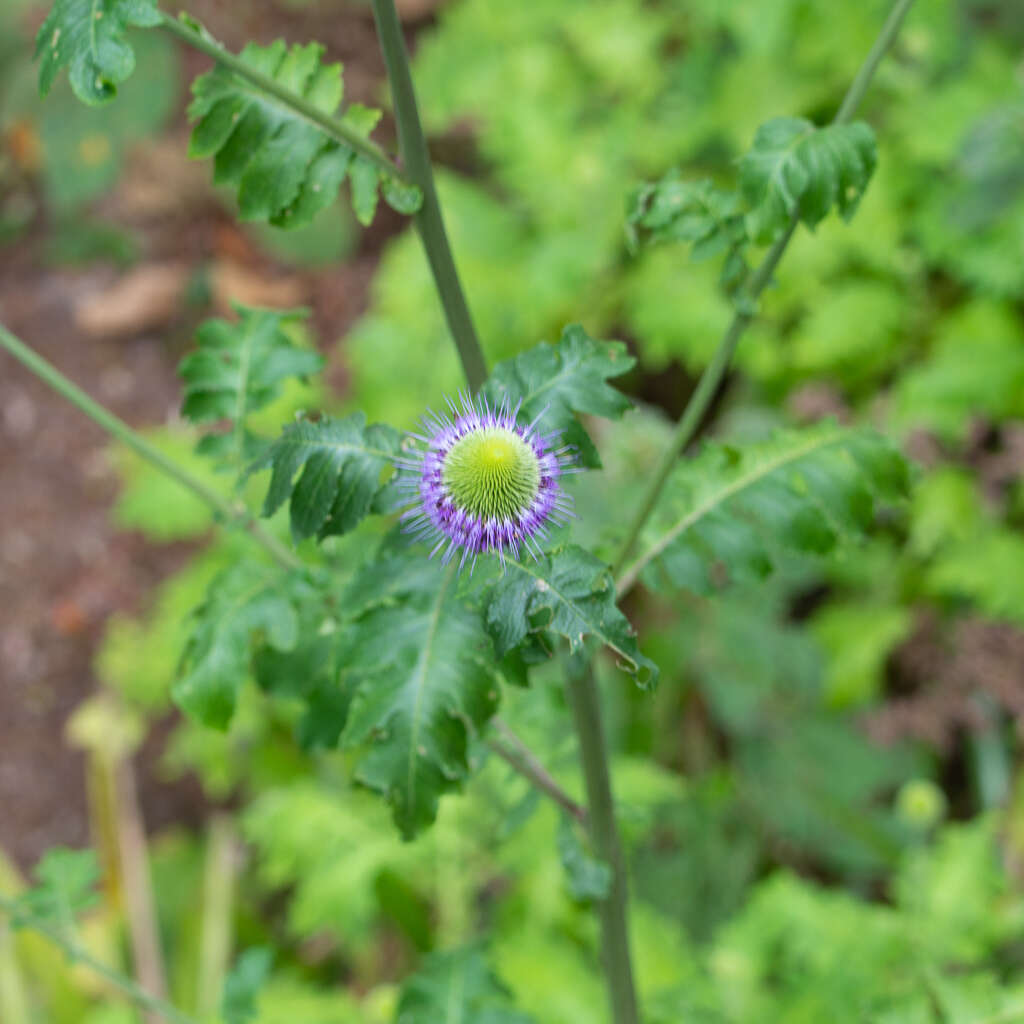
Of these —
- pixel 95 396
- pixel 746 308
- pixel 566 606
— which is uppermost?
pixel 95 396

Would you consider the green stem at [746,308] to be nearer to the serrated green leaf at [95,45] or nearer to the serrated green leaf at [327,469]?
the serrated green leaf at [327,469]

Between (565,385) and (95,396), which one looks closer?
(565,385)

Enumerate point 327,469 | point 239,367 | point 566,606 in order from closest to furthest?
point 566,606 < point 327,469 < point 239,367

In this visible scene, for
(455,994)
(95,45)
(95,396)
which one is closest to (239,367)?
(95,45)

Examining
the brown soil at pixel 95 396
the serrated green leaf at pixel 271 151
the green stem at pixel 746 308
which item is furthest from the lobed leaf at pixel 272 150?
the brown soil at pixel 95 396

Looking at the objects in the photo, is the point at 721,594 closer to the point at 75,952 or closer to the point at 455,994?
the point at 455,994

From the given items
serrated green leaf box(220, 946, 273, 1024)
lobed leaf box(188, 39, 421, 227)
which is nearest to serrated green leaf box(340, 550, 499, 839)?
lobed leaf box(188, 39, 421, 227)

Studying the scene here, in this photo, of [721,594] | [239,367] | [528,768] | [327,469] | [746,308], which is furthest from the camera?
[721,594]
